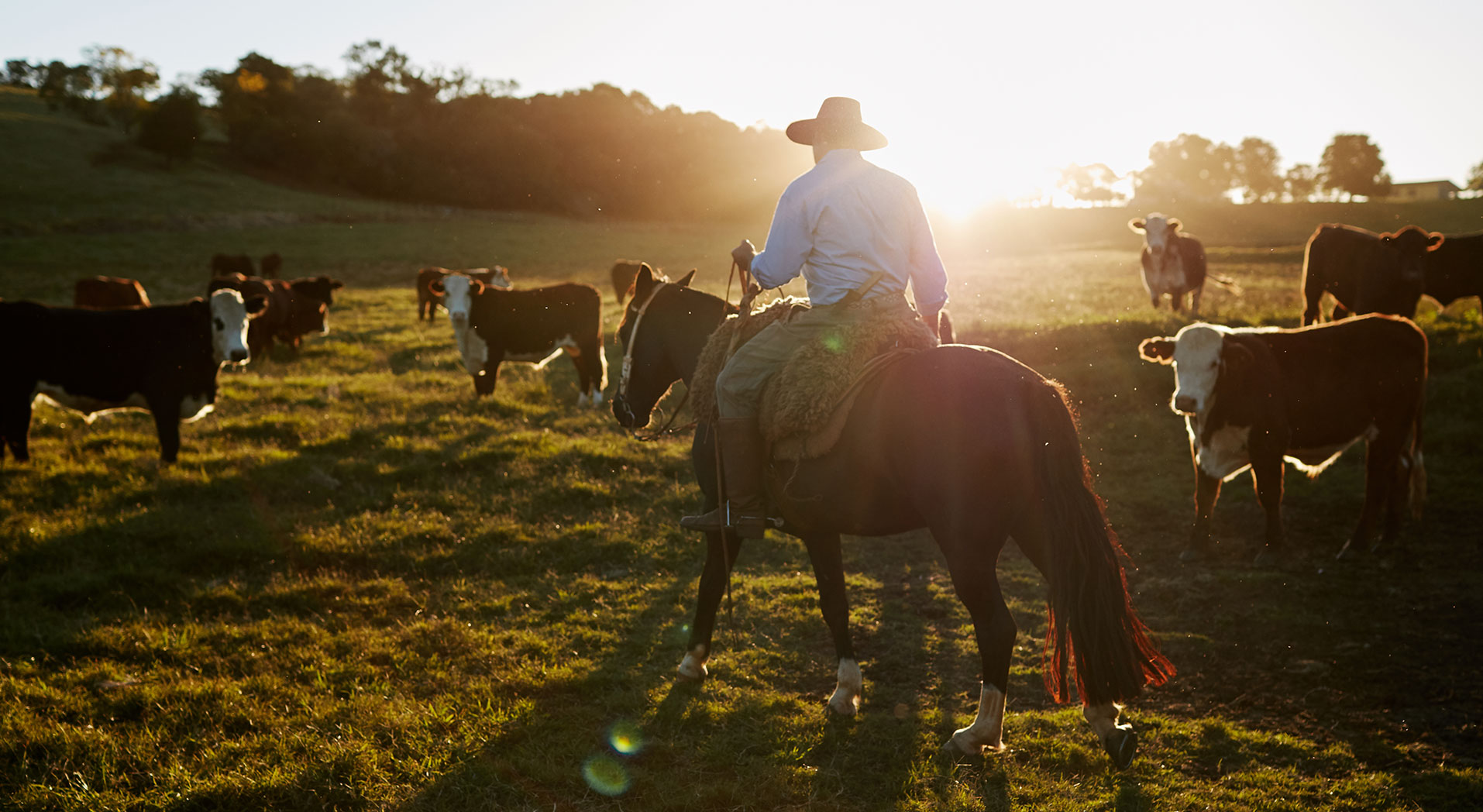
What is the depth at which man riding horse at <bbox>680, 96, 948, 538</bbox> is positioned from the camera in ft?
14.4

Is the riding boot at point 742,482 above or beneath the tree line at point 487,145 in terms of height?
beneath

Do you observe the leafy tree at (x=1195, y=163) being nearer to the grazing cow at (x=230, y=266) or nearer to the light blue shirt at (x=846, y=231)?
the grazing cow at (x=230, y=266)

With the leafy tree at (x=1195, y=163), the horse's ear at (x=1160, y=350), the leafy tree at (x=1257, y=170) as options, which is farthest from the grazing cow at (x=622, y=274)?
the leafy tree at (x=1257, y=170)

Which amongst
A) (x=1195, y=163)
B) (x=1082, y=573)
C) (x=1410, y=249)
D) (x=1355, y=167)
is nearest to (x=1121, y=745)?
(x=1082, y=573)

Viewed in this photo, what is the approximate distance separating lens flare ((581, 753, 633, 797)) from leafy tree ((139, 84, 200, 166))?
7528cm

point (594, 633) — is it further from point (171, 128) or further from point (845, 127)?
point (171, 128)

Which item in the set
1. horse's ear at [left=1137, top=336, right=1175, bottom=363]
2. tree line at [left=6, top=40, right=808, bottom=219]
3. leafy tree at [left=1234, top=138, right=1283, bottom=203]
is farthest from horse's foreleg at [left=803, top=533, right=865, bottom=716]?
leafy tree at [left=1234, top=138, right=1283, bottom=203]

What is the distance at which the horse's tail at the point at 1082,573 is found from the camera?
3.99 meters

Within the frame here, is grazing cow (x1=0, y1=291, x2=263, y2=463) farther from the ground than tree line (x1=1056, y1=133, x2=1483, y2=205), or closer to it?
closer to it

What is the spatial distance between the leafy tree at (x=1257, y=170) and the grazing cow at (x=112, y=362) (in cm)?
12248

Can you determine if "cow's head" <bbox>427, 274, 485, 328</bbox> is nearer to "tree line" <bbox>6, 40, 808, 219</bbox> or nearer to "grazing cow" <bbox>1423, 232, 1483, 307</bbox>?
"grazing cow" <bbox>1423, 232, 1483, 307</bbox>

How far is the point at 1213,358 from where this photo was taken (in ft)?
24.2

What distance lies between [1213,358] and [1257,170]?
419 feet

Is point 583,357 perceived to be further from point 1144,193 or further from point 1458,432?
point 1144,193
